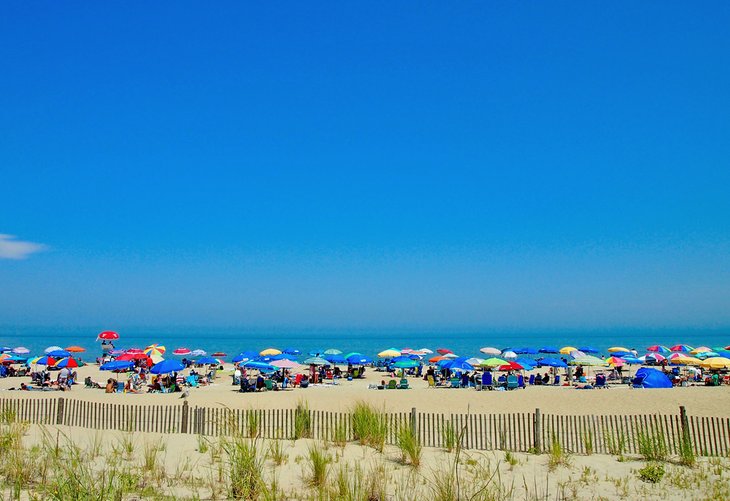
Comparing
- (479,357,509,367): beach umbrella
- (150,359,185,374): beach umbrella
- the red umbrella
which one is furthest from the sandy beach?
(479,357,509,367): beach umbrella

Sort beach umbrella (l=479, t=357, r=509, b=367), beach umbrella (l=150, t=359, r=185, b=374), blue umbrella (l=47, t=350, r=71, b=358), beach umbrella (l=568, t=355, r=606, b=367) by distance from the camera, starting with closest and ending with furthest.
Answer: beach umbrella (l=150, t=359, r=185, b=374), beach umbrella (l=479, t=357, r=509, b=367), beach umbrella (l=568, t=355, r=606, b=367), blue umbrella (l=47, t=350, r=71, b=358)

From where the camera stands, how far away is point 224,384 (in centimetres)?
3247

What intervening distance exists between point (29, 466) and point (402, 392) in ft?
64.3

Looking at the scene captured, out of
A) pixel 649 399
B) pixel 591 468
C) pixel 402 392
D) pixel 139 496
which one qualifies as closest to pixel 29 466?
pixel 139 496

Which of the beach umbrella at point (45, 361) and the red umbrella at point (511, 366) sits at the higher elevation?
the beach umbrella at point (45, 361)

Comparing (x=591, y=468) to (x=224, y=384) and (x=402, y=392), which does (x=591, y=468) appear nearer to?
(x=402, y=392)

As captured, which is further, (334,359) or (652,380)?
(334,359)

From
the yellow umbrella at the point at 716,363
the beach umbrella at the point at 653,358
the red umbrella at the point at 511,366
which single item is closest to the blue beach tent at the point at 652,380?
the red umbrella at the point at 511,366

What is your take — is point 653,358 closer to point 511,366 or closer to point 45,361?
point 511,366

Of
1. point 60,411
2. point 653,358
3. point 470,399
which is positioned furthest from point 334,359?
point 653,358

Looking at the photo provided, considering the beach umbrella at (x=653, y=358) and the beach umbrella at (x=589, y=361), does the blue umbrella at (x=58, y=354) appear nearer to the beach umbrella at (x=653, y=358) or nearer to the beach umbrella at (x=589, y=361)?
the beach umbrella at (x=589, y=361)

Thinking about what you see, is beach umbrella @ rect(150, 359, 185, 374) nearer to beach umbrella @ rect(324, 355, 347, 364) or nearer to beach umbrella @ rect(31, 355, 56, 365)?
beach umbrella @ rect(31, 355, 56, 365)

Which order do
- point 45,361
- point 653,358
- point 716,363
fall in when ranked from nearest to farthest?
Answer: point 716,363
point 45,361
point 653,358

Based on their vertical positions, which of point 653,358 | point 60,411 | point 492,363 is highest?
point 60,411
